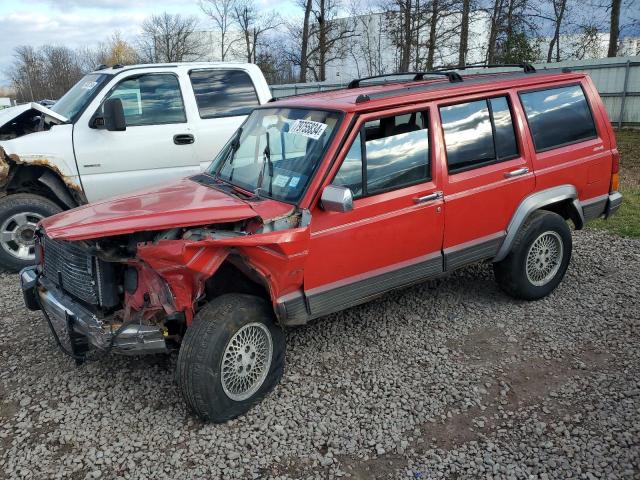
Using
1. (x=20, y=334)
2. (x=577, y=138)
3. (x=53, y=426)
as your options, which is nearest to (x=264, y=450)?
(x=53, y=426)

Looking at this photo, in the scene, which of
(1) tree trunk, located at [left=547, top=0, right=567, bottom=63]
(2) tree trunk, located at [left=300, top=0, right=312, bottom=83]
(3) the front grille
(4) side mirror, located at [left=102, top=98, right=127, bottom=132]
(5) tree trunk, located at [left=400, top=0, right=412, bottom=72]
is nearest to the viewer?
(3) the front grille

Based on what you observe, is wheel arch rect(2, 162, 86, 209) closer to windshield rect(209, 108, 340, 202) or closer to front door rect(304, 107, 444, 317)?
windshield rect(209, 108, 340, 202)

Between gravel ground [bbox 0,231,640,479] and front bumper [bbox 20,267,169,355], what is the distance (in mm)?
527

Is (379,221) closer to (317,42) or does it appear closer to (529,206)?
(529,206)

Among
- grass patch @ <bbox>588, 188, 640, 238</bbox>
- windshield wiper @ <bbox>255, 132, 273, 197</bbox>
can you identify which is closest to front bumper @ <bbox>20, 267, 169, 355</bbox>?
windshield wiper @ <bbox>255, 132, 273, 197</bbox>

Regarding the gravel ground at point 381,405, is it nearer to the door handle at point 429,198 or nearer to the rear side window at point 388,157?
the door handle at point 429,198

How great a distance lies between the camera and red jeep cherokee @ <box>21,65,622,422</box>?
3.15m

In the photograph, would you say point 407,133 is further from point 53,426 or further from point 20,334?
point 20,334

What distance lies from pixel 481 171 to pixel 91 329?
316 cm

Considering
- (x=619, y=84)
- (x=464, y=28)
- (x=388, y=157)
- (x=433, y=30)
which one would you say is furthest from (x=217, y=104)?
(x=433, y=30)

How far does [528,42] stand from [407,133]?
21571mm

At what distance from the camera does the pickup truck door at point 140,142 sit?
19.6 feet

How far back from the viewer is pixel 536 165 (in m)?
4.45

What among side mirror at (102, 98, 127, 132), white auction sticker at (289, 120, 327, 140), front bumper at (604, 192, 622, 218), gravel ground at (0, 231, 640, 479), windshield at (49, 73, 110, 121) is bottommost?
gravel ground at (0, 231, 640, 479)
